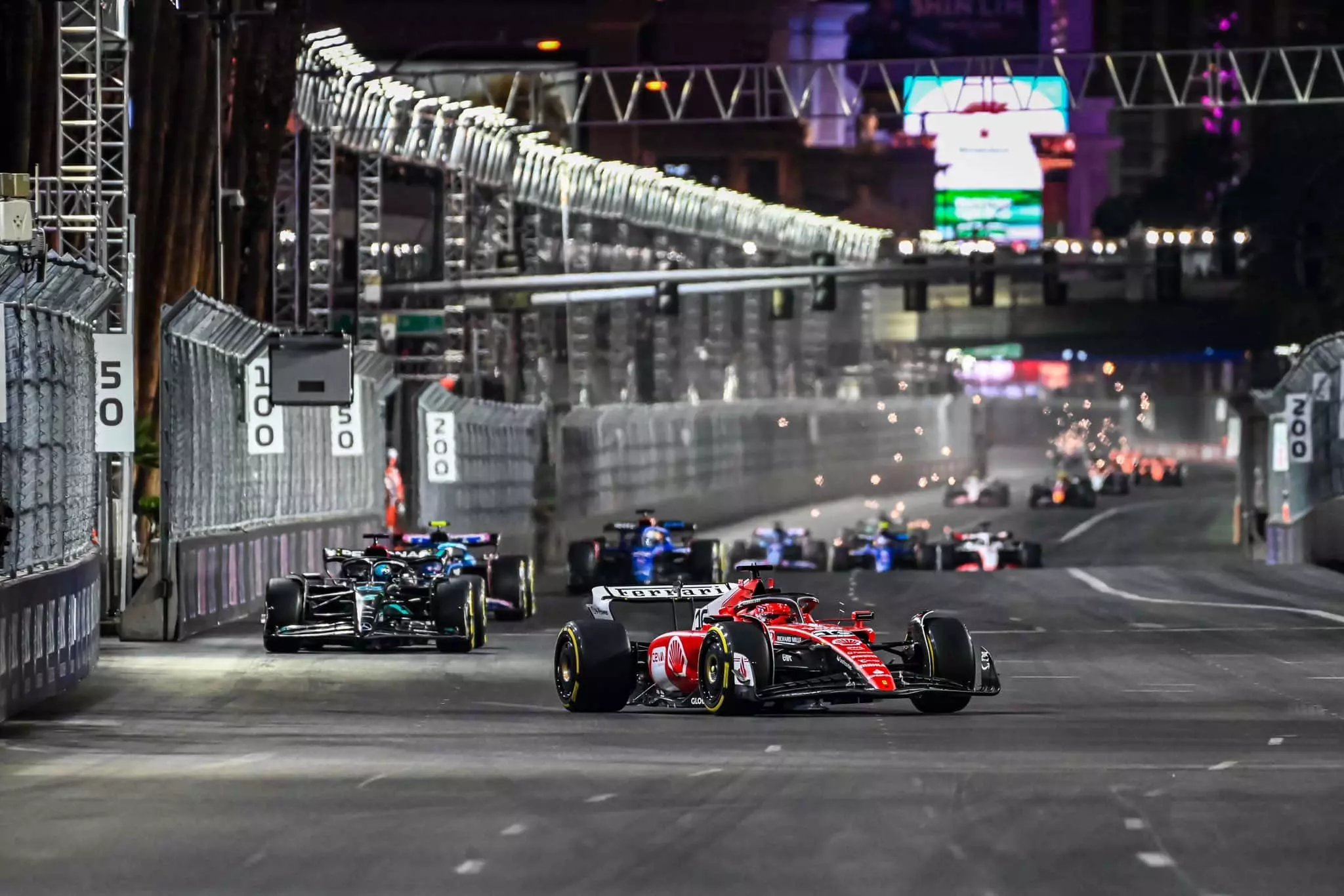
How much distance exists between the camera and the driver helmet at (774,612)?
1853cm

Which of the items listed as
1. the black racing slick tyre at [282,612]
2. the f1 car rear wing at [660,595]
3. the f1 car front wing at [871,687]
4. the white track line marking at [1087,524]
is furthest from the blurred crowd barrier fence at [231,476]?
the white track line marking at [1087,524]

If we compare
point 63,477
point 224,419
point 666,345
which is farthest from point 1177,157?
point 63,477

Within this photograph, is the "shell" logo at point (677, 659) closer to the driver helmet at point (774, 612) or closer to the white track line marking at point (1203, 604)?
the driver helmet at point (774, 612)

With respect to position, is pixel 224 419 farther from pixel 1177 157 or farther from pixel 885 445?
pixel 1177 157

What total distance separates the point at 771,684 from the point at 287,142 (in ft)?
124

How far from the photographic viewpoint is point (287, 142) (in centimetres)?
5381

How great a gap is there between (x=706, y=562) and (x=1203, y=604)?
718cm

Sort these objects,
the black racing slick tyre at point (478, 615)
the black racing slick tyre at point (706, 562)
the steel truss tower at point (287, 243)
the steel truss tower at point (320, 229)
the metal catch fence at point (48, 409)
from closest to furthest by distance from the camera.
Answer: the metal catch fence at point (48, 409) → the black racing slick tyre at point (478, 615) → the black racing slick tyre at point (706, 562) → the steel truss tower at point (287, 243) → the steel truss tower at point (320, 229)

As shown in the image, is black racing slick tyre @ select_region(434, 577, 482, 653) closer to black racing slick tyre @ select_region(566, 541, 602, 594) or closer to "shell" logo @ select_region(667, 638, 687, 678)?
"shell" logo @ select_region(667, 638, 687, 678)

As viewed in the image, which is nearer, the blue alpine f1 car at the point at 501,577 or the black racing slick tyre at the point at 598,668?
the black racing slick tyre at the point at 598,668

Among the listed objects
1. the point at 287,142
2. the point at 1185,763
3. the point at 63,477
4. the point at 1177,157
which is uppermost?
the point at 1177,157

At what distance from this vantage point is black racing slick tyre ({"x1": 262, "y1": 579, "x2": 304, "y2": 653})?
25203 mm

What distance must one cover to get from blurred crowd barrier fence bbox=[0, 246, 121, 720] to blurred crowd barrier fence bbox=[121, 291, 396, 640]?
4850 mm

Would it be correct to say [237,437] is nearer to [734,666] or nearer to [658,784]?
[734,666]
